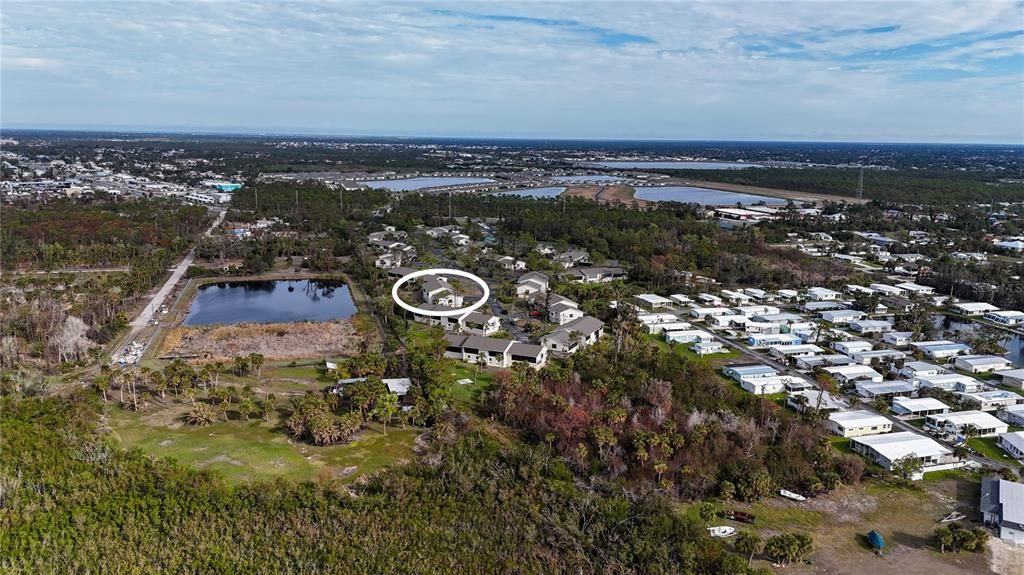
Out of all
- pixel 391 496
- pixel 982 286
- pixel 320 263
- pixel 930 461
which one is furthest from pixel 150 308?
pixel 982 286

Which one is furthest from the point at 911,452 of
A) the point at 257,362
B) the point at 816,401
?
the point at 257,362

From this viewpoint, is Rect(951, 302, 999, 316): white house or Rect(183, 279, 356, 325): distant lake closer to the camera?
Rect(183, 279, 356, 325): distant lake

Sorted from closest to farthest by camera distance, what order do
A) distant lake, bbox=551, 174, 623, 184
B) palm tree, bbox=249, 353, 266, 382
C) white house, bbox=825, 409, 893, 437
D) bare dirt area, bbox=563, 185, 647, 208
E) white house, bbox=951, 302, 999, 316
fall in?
white house, bbox=825, 409, 893, 437 → palm tree, bbox=249, 353, 266, 382 → white house, bbox=951, 302, 999, 316 → bare dirt area, bbox=563, 185, 647, 208 → distant lake, bbox=551, 174, 623, 184

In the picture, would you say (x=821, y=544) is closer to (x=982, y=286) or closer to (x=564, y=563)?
(x=564, y=563)

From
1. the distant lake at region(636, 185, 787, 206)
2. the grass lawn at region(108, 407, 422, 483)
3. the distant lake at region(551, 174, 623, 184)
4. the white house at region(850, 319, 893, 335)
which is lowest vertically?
the grass lawn at region(108, 407, 422, 483)

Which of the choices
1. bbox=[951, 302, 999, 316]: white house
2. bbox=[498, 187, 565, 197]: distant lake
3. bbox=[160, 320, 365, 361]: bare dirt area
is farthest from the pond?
bbox=[498, 187, 565, 197]: distant lake

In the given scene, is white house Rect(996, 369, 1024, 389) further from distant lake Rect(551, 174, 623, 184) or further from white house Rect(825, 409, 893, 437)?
distant lake Rect(551, 174, 623, 184)

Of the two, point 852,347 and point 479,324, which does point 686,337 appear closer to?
point 852,347

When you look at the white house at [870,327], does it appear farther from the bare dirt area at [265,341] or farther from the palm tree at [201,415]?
the palm tree at [201,415]

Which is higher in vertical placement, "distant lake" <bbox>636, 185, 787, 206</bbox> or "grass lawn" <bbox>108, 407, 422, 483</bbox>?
"distant lake" <bbox>636, 185, 787, 206</bbox>
